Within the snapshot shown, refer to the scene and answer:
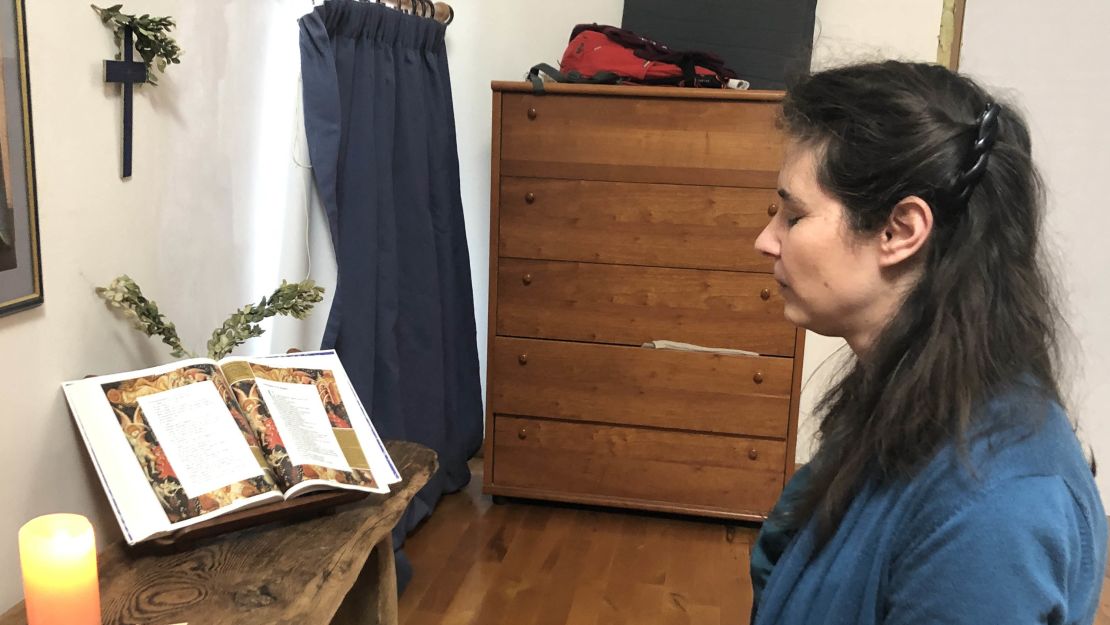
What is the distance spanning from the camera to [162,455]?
1.28 meters

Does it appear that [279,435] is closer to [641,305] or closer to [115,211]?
[115,211]

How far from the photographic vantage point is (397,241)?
245cm

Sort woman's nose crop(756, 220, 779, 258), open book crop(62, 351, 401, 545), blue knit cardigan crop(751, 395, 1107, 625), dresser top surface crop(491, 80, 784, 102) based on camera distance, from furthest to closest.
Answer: dresser top surface crop(491, 80, 784, 102), open book crop(62, 351, 401, 545), woman's nose crop(756, 220, 779, 258), blue knit cardigan crop(751, 395, 1107, 625)

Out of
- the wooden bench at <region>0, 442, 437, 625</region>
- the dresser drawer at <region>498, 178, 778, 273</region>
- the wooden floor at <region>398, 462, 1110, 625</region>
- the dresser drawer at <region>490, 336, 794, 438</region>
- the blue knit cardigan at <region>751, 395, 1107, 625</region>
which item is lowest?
the wooden floor at <region>398, 462, 1110, 625</region>

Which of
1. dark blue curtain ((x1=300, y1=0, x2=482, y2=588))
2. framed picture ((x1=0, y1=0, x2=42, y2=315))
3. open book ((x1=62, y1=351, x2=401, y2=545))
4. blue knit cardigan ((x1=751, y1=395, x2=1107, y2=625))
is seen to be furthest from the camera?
dark blue curtain ((x1=300, y1=0, x2=482, y2=588))

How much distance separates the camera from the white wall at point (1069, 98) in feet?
9.11

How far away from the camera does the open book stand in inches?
49.1

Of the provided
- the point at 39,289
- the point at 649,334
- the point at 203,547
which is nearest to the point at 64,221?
the point at 39,289

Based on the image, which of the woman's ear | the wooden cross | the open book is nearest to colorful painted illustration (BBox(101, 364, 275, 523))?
the open book

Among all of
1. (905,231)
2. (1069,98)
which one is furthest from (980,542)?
(1069,98)

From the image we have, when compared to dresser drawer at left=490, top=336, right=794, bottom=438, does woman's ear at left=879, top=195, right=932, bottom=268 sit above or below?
above

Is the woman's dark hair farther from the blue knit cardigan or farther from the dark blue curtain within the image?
the dark blue curtain

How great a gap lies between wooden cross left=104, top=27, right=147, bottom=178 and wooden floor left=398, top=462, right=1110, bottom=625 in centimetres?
133

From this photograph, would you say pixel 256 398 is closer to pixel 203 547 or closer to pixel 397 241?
pixel 203 547
